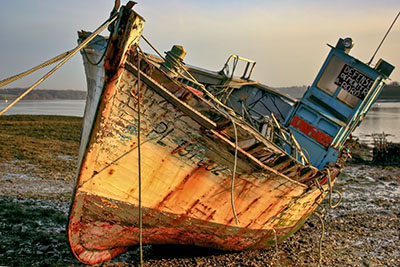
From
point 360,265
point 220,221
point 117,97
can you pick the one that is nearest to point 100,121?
point 117,97

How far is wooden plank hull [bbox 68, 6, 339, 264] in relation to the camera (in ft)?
11.1

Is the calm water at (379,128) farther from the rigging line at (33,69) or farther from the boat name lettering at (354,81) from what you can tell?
the rigging line at (33,69)

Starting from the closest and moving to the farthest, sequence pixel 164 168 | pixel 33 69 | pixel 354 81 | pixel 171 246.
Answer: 1. pixel 33 69
2. pixel 164 168
3. pixel 171 246
4. pixel 354 81

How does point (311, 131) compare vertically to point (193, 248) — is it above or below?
above

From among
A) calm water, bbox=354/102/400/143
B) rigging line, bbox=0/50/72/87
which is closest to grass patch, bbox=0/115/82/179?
rigging line, bbox=0/50/72/87

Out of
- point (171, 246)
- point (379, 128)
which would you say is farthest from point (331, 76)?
point (379, 128)

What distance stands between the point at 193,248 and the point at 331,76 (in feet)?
14.8

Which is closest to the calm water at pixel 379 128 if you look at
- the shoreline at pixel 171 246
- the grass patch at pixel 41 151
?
the shoreline at pixel 171 246

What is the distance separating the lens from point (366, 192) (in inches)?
386

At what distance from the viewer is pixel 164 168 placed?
3.69 metres

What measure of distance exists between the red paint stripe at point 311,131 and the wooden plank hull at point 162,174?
2.31 meters

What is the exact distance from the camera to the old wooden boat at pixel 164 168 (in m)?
3.33

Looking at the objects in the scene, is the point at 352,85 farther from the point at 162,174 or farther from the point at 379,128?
the point at 379,128

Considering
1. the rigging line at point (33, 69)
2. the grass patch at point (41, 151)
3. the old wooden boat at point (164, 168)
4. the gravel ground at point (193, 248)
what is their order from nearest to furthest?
1. the rigging line at point (33, 69)
2. the old wooden boat at point (164, 168)
3. the gravel ground at point (193, 248)
4. the grass patch at point (41, 151)
